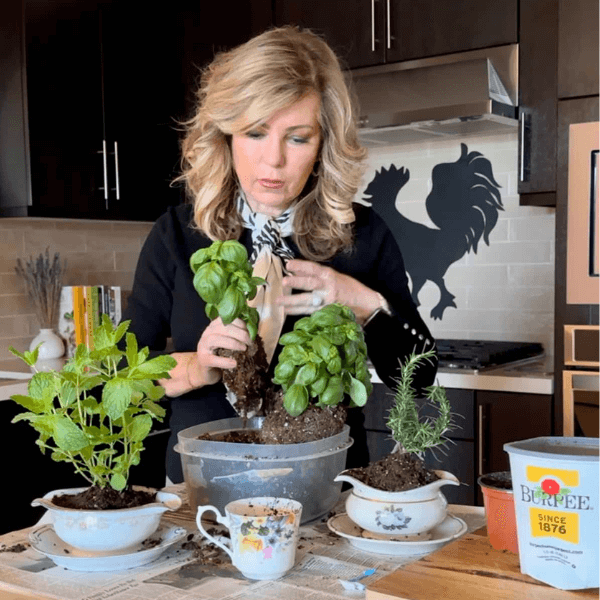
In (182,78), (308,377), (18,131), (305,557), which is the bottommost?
(305,557)

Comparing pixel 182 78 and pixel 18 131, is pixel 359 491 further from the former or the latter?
pixel 182 78

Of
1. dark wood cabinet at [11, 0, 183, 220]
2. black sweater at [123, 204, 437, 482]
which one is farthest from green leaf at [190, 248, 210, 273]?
dark wood cabinet at [11, 0, 183, 220]

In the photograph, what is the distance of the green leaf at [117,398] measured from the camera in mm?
1066

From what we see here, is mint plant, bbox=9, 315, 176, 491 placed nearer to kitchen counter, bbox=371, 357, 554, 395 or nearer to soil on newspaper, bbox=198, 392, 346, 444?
soil on newspaper, bbox=198, 392, 346, 444

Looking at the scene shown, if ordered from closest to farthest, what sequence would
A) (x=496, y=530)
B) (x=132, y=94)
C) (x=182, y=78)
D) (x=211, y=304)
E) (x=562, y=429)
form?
(x=496, y=530) → (x=211, y=304) → (x=562, y=429) → (x=132, y=94) → (x=182, y=78)

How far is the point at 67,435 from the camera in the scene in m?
1.06

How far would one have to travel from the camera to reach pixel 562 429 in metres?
2.91

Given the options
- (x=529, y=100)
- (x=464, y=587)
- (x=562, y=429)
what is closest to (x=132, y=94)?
(x=529, y=100)

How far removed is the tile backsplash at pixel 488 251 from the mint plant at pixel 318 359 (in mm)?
2343

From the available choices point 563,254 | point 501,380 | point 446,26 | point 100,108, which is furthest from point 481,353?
point 100,108

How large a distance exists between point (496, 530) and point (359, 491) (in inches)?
7.3

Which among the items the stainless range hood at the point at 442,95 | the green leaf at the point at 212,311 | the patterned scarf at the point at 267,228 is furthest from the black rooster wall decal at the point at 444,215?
the green leaf at the point at 212,311

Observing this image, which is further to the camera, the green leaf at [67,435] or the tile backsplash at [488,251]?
the tile backsplash at [488,251]

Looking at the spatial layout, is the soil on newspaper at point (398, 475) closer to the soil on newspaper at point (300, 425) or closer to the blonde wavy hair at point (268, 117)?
the soil on newspaper at point (300, 425)
